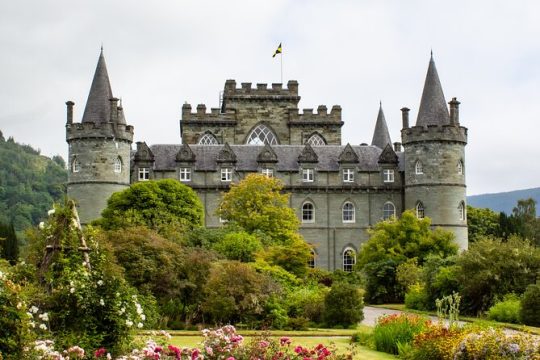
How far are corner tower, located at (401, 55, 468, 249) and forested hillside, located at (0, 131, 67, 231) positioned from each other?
169 feet

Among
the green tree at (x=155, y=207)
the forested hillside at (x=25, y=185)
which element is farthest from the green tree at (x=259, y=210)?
the forested hillside at (x=25, y=185)

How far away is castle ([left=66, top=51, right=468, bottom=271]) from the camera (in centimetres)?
5803

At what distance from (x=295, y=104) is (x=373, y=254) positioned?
24.3 metres

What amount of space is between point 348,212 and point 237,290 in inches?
1393

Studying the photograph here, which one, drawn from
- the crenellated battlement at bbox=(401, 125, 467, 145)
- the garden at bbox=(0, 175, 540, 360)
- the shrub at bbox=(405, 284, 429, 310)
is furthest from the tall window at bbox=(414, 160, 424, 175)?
the shrub at bbox=(405, 284, 429, 310)

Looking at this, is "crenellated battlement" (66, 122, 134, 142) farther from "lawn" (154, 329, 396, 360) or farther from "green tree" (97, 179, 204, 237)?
"lawn" (154, 329, 396, 360)

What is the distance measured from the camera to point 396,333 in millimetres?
19938

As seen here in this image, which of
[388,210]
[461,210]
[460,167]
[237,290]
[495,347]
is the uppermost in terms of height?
[460,167]

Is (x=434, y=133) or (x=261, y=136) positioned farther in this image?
(x=261, y=136)

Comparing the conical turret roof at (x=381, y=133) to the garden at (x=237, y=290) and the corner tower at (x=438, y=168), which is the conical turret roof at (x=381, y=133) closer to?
the corner tower at (x=438, y=168)

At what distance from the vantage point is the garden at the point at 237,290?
14.7 m

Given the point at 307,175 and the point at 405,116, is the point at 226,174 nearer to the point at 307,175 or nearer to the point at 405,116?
the point at 307,175

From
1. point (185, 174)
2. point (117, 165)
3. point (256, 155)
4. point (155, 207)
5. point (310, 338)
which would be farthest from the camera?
point (256, 155)

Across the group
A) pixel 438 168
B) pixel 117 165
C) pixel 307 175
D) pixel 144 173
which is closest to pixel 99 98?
pixel 117 165
